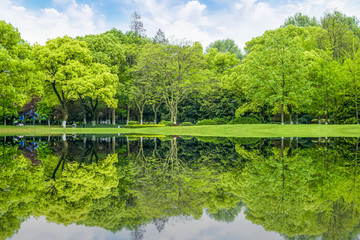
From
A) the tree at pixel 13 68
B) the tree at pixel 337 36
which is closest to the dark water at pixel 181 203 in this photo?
the tree at pixel 13 68

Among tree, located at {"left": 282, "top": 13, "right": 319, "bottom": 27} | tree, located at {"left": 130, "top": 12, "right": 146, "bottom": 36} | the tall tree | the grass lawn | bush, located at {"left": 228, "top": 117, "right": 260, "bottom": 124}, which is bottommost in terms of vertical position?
the grass lawn

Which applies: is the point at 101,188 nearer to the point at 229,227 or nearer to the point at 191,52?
the point at 229,227

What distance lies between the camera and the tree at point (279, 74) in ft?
115

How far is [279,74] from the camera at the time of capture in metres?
36.4

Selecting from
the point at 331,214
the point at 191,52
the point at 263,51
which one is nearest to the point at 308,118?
the point at 263,51

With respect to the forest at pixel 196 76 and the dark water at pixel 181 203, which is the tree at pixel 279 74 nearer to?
the forest at pixel 196 76

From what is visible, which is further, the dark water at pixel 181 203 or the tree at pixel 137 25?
the tree at pixel 137 25

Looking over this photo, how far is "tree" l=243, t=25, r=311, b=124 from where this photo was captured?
35.0 metres

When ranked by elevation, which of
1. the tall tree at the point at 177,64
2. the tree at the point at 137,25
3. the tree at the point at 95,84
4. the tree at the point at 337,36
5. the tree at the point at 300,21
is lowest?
the tree at the point at 95,84

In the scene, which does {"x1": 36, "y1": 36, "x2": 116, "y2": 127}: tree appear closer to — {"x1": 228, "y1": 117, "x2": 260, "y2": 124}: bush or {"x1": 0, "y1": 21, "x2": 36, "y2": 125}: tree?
{"x1": 0, "y1": 21, "x2": 36, "y2": 125}: tree

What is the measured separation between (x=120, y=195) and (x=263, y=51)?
120 feet

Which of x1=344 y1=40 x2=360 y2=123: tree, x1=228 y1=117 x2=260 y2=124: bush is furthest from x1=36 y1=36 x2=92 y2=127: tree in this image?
x1=344 y1=40 x2=360 y2=123: tree

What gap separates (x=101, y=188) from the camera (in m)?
6.82

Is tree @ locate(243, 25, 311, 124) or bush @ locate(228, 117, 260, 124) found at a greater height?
tree @ locate(243, 25, 311, 124)
